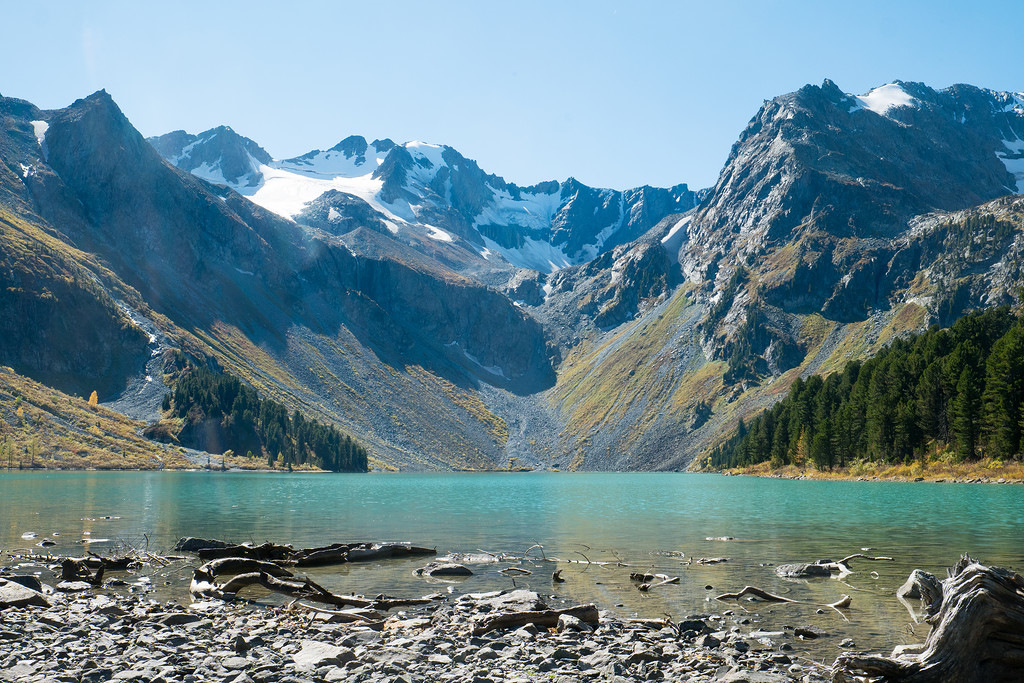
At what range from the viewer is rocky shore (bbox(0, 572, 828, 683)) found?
46.4 feet

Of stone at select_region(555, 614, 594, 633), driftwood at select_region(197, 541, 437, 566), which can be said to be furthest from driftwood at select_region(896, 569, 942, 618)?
driftwood at select_region(197, 541, 437, 566)

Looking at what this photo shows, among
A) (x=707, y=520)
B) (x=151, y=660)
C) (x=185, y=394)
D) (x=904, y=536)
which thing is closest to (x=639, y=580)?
(x=151, y=660)

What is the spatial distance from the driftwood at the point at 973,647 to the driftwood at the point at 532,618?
792 centimetres

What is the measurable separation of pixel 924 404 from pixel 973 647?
100 meters

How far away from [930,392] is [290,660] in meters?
105

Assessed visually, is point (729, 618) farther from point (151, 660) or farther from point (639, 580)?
point (151, 660)

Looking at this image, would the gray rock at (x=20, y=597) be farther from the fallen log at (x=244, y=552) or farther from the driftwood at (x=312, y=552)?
the fallen log at (x=244, y=552)

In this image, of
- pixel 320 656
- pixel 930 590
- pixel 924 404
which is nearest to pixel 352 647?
pixel 320 656

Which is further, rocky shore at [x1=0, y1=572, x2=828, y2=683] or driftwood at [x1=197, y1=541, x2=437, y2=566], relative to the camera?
driftwood at [x1=197, y1=541, x2=437, y2=566]

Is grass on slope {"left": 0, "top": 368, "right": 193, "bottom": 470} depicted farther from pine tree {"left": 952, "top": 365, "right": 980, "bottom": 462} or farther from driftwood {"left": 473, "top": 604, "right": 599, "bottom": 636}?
driftwood {"left": 473, "top": 604, "right": 599, "bottom": 636}

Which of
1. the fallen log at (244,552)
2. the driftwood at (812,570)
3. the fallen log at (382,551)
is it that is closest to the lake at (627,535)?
the driftwood at (812,570)

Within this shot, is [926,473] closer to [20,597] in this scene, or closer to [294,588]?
[294,588]

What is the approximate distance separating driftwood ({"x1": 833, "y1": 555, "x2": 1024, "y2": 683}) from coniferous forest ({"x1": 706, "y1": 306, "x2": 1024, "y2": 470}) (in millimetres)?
82273

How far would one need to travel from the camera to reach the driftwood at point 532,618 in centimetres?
1889
